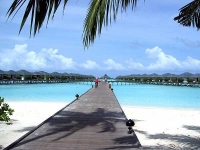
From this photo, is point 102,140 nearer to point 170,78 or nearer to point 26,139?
point 26,139

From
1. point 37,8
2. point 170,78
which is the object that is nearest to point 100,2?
point 37,8

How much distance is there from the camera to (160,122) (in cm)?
959

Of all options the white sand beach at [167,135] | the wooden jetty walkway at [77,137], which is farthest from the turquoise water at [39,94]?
the wooden jetty walkway at [77,137]

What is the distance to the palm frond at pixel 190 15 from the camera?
12.8 ft

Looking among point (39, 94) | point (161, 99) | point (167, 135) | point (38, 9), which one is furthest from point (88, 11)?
point (39, 94)

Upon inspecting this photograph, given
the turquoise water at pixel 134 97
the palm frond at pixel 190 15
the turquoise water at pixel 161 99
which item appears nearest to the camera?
the palm frond at pixel 190 15

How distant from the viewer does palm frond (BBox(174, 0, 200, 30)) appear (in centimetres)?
391

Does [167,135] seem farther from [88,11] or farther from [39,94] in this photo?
[39,94]

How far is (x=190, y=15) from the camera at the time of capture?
4.12 m

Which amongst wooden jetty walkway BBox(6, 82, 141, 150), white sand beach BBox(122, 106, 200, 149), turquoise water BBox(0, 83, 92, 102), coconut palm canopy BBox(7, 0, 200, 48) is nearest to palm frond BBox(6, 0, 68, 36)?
coconut palm canopy BBox(7, 0, 200, 48)

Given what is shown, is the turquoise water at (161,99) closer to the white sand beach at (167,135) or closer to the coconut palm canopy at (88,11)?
the white sand beach at (167,135)

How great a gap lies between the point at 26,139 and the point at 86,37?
230 cm

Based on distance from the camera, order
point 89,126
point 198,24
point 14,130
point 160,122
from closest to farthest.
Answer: point 198,24, point 89,126, point 14,130, point 160,122

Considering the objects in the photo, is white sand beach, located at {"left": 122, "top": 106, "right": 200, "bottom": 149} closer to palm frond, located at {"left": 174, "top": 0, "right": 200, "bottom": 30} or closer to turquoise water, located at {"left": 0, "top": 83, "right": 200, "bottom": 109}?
palm frond, located at {"left": 174, "top": 0, "right": 200, "bottom": 30}
